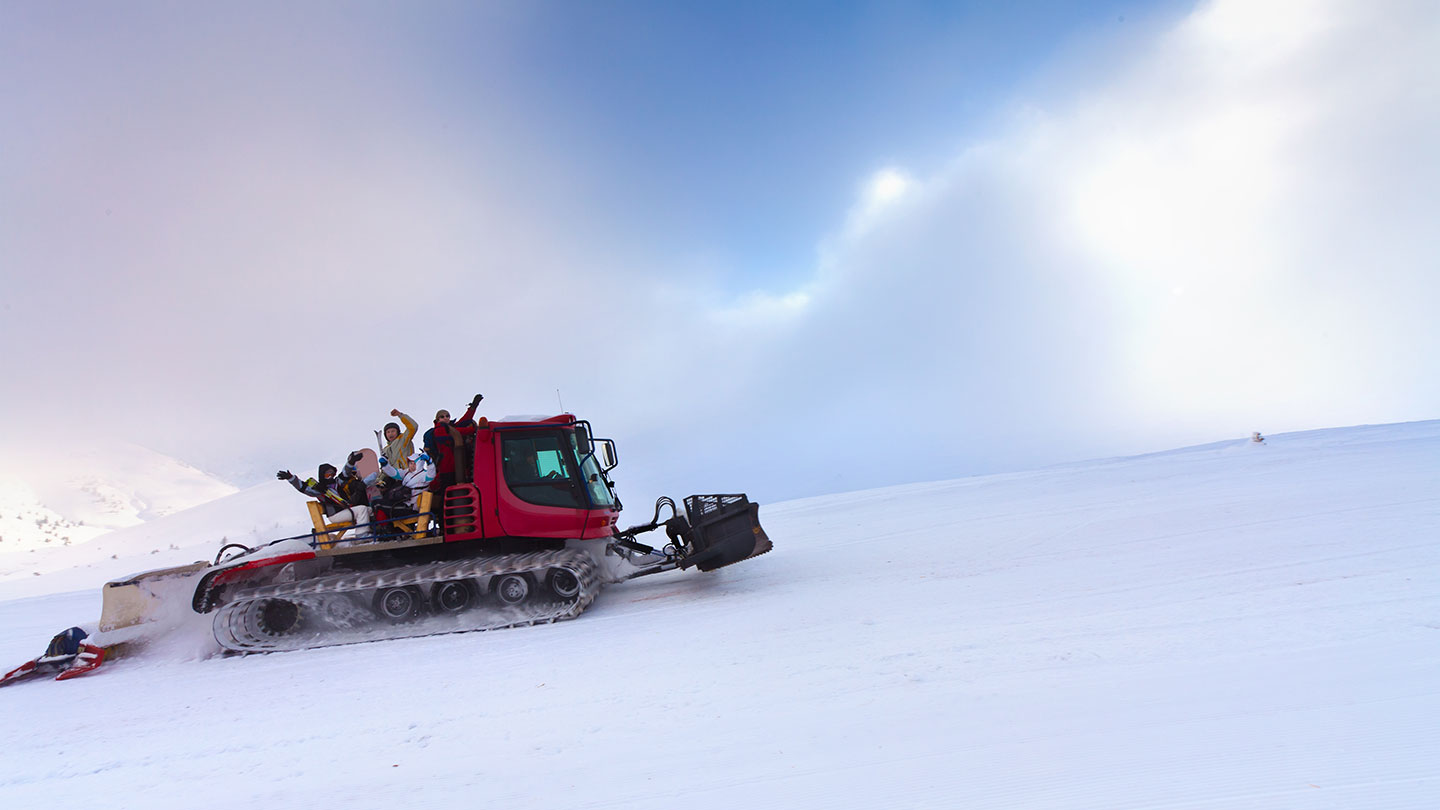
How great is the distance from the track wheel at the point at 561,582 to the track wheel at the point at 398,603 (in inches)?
54.3

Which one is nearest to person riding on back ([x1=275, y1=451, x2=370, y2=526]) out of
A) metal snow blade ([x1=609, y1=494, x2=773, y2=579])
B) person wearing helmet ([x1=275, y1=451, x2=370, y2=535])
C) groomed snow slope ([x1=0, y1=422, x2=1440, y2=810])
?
person wearing helmet ([x1=275, y1=451, x2=370, y2=535])

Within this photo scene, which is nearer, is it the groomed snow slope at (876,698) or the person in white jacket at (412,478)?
the groomed snow slope at (876,698)

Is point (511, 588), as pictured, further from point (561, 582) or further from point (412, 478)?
point (412, 478)

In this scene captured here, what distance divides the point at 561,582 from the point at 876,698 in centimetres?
409

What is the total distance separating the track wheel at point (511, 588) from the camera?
6.51 m

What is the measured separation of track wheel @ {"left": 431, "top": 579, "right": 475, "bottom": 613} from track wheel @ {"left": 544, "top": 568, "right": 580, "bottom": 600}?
2.75ft

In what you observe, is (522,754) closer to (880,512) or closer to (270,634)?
(270,634)

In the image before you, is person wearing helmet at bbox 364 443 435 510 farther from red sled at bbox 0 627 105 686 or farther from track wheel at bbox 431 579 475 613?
red sled at bbox 0 627 105 686

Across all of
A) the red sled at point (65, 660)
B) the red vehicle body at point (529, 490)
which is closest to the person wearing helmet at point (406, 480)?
the red vehicle body at point (529, 490)

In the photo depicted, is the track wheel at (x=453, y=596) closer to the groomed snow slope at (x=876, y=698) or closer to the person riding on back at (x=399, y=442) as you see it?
the groomed snow slope at (x=876, y=698)

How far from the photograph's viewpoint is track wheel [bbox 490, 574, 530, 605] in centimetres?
651

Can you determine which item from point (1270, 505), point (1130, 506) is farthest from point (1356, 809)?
point (1130, 506)

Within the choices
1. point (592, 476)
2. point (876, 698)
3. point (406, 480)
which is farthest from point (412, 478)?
point (876, 698)

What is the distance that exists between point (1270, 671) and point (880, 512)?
9434mm
